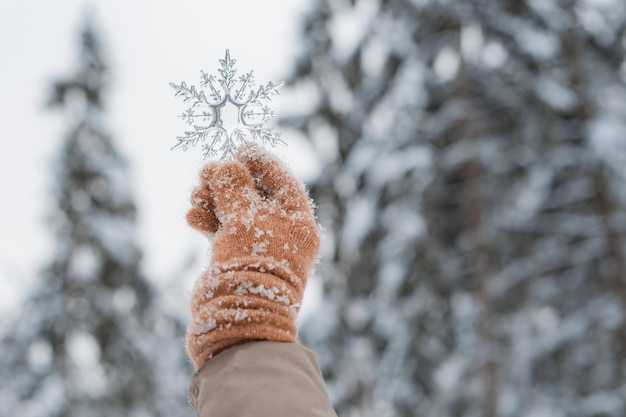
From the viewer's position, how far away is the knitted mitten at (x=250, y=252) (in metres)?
1.74

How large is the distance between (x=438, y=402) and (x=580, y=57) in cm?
466

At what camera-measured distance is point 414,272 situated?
9.76m

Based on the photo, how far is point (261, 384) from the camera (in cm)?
159

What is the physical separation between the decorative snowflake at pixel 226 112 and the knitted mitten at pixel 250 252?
12cm

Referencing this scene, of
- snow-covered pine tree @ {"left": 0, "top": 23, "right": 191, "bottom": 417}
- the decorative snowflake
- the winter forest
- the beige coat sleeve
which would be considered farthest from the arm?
snow-covered pine tree @ {"left": 0, "top": 23, "right": 191, "bottom": 417}

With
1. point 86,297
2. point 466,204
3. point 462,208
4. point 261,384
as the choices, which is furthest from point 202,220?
point 86,297

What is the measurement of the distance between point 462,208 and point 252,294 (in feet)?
29.3

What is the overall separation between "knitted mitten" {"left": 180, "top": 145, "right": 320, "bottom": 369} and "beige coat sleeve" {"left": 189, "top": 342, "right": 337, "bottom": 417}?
5 centimetres

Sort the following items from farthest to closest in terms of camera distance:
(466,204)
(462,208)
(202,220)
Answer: (462,208) → (466,204) → (202,220)

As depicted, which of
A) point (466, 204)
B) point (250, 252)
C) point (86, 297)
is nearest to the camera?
point (250, 252)

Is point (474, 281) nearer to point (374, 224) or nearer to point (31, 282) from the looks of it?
point (374, 224)

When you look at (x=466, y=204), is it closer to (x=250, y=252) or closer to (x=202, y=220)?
(x=202, y=220)

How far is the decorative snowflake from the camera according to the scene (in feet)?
7.50

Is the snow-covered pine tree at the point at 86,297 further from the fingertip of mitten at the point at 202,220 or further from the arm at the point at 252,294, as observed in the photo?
the arm at the point at 252,294
